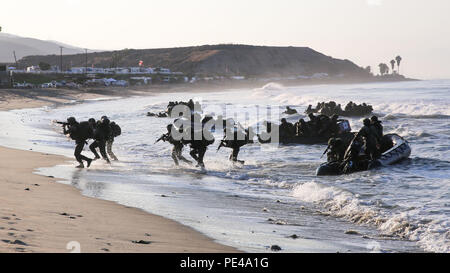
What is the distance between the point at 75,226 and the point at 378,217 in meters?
5.80

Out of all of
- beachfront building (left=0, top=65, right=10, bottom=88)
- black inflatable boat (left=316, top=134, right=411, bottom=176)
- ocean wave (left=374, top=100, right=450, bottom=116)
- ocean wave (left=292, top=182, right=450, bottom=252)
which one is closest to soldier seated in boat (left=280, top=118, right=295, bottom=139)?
black inflatable boat (left=316, top=134, right=411, bottom=176)

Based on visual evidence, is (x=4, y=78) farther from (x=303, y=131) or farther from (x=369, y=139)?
(x=369, y=139)

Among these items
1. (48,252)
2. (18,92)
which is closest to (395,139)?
(48,252)

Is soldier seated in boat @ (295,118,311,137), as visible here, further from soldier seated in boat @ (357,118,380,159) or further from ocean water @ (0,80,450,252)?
soldier seated in boat @ (357,118,380,159)

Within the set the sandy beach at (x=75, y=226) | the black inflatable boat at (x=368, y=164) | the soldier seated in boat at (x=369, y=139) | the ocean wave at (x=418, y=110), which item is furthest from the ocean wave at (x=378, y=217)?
the ocean wave at (x=418, y=110)

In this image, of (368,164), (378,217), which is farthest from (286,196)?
(368,164)

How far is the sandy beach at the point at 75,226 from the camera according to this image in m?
7.10

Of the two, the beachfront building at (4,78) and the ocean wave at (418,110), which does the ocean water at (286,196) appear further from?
the beachfront building at (4,78)

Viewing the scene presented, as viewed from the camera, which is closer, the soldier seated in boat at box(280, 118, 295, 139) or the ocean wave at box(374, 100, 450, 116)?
the soldier seated in boat at box(280, 118, 295, 139)

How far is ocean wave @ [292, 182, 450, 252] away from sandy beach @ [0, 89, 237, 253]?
11.6 ft

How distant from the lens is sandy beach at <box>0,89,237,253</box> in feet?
23.3

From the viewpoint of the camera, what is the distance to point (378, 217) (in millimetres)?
10883

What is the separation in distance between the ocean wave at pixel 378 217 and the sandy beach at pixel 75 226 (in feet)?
11.6
